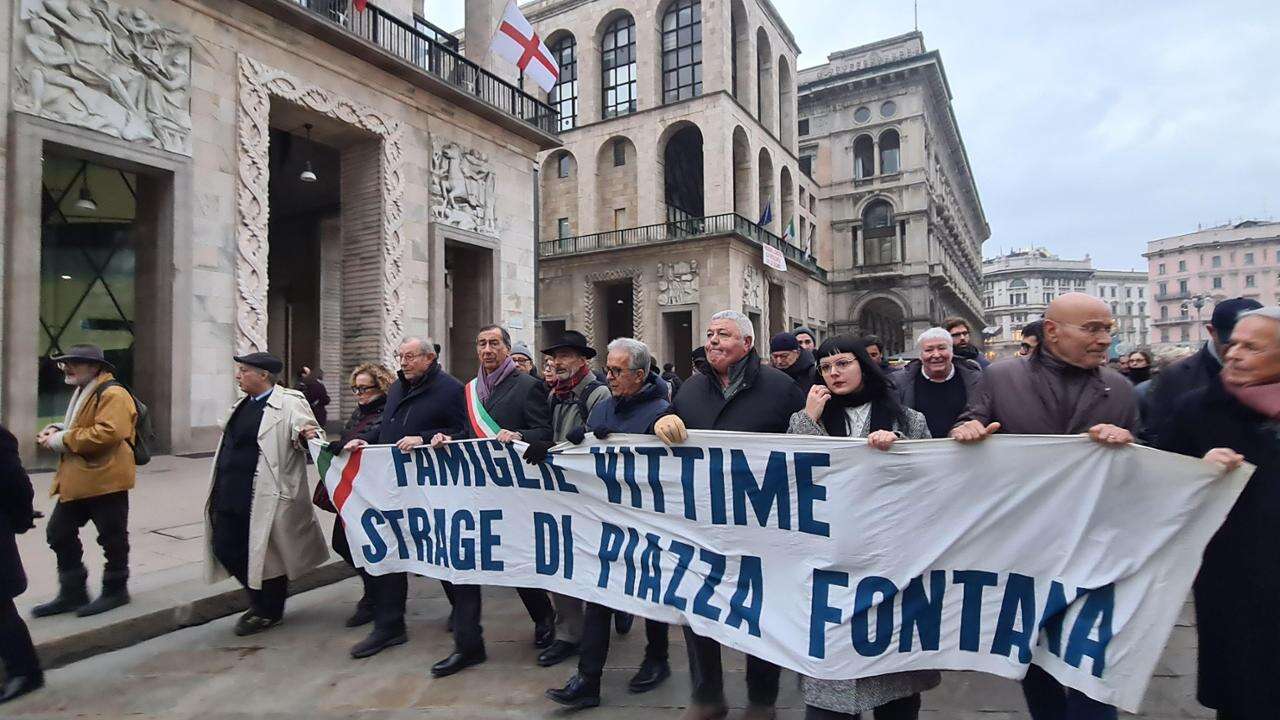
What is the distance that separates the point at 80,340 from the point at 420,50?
28.9 ft

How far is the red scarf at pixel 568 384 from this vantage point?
4.35 meters

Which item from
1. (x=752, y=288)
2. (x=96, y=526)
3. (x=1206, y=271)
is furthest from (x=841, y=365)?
(x=1206, y=271)

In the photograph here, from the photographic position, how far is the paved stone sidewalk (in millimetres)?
3389

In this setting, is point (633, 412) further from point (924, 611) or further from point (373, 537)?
point (373, 537)

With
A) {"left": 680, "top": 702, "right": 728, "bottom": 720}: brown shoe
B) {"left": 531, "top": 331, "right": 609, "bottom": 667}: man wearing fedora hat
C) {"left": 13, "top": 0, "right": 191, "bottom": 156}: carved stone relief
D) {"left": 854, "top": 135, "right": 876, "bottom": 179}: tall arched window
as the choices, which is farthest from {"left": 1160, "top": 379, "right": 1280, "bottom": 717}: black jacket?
{"left": 854, "top": 135, "right": 876, "bottom": 179}: tall arched window

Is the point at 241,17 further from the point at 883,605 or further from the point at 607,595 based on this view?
the point at 883,605

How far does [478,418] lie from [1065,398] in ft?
10.9

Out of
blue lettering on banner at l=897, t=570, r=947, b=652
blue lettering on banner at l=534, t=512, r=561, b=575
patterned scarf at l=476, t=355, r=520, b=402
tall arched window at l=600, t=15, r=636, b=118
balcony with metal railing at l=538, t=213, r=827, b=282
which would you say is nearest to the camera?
blue lettering on banner at l=897, t=570, r=947, b=652

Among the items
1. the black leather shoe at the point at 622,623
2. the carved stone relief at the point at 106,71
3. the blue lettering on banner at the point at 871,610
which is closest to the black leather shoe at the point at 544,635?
the black leather shoe at the point at 622,623

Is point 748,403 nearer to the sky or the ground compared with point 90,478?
nearer to the sky

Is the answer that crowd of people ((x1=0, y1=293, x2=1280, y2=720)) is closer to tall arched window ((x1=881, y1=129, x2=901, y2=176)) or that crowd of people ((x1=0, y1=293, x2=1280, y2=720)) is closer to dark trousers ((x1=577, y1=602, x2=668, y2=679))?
dark trousers ((x1=577, y1=602, x2=668, y2=679))

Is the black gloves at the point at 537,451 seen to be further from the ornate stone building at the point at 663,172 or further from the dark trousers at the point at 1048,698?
the ornate stone building at the point at 663,172

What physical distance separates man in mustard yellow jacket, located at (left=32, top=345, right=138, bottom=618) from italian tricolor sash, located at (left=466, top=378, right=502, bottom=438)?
218cm

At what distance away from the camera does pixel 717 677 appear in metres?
3.31
